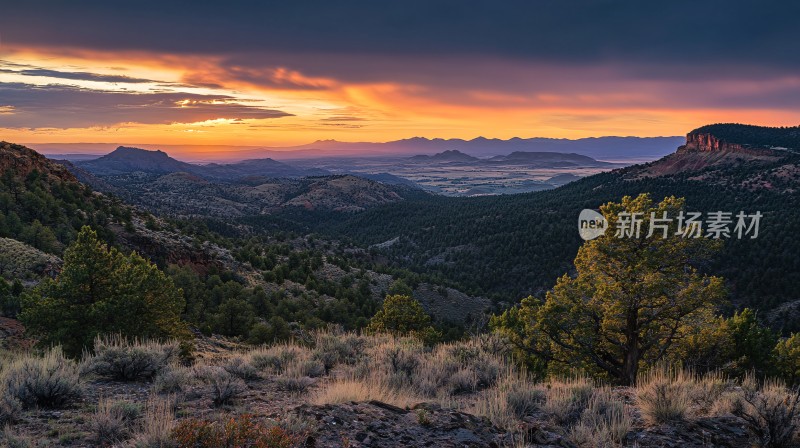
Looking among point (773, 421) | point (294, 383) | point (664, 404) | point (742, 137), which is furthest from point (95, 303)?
point (742, 137)

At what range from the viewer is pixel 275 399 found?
25.5 feet

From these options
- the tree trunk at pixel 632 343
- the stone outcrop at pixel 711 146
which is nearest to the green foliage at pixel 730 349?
the tree trunk at pixel 632 343

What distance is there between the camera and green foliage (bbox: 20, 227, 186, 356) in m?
13.7

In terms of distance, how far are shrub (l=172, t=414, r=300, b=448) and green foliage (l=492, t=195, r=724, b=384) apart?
12.0 meters

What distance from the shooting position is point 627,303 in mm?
14000

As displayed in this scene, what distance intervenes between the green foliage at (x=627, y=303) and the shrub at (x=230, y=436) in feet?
39.3

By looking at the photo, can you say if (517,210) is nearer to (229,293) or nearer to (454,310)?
(454,310)

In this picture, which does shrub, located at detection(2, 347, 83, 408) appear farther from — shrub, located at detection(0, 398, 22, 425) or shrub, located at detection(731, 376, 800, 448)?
shrub, located at detection(731, 376, 800, 448)

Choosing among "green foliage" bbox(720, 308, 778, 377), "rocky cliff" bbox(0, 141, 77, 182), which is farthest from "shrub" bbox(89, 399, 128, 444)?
"rocky cliff" bbox(0, 141, 77, 182)

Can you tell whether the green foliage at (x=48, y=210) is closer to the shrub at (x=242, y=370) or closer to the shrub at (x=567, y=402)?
the shrub at (x=242, y=370)

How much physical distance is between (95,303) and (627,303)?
16860mm

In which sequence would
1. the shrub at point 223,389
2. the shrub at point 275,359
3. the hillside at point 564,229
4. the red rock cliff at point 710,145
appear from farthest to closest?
1. the red rock cliff at point 710,145
2. the hillside at point 564,229
3. the shrub at point 275,359
4. the shrub at point 223,389

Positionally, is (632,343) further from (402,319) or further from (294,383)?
(402,319)

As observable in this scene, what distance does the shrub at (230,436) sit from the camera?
480cm
